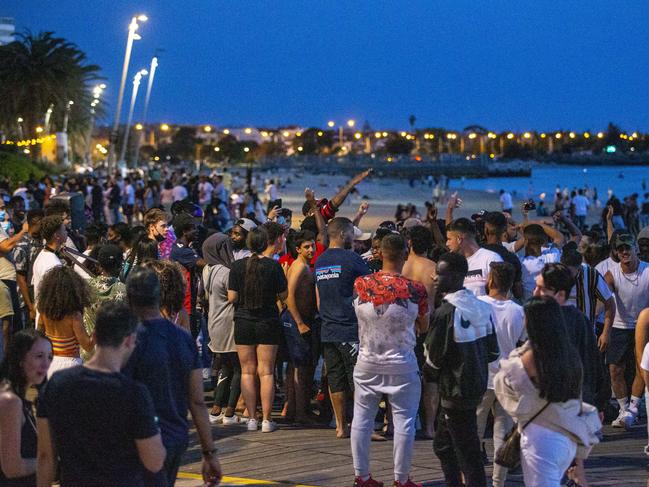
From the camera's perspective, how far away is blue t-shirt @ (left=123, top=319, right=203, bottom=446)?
17.3 ft

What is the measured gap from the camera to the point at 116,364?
4559 mm

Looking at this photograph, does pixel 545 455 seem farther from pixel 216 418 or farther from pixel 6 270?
pixel 6 270

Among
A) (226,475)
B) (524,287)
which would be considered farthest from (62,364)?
(524,287)

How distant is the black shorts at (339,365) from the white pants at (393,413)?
4.34ft

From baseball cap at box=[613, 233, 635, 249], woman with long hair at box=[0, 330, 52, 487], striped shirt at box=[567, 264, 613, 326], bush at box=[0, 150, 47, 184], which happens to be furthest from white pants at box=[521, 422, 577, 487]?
bush at box=[0, 150, 47, 184]

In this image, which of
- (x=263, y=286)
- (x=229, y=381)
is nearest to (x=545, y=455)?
(x=263, y=286)

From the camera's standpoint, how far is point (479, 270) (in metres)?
8.36

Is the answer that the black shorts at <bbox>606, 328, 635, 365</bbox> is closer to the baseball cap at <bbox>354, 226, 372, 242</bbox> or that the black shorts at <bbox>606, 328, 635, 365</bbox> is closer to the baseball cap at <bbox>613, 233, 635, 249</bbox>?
the baseball cap at <bbox>613, 233, 635, 249</bbox>

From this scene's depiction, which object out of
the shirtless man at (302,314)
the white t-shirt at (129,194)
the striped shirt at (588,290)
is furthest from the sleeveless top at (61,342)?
the white t-shirt at (129,194)

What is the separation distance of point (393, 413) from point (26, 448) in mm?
2889

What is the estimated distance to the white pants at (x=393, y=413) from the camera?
23.2 feet

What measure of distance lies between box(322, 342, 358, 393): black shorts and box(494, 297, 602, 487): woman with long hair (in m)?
3.25

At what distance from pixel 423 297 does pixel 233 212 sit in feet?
79.8

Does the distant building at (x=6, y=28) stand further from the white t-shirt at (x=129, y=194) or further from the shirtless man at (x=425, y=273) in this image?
the shirtless man at (x=425, y=273)
